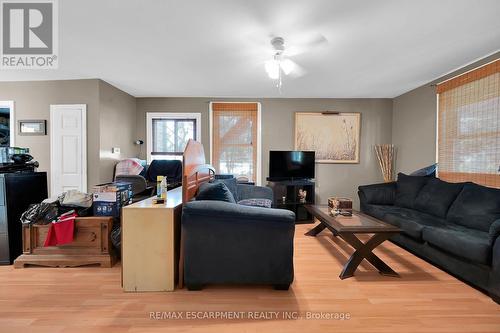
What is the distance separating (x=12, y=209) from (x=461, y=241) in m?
4.51

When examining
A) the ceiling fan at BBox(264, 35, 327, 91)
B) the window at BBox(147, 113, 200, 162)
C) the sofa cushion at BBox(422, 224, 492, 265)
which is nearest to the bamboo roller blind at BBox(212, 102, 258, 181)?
the window at BBox(147, 113, 200, 162)

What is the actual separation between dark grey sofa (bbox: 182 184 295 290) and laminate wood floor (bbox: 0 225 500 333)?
16 centimetres

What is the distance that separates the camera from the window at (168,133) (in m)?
4.59

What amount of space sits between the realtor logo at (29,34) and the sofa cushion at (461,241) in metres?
4.18

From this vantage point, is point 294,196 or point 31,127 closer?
point 31,127

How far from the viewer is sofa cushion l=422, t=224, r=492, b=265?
1836 mm

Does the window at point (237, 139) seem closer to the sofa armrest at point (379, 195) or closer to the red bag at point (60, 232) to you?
the sofa armrest at point (379, 195)

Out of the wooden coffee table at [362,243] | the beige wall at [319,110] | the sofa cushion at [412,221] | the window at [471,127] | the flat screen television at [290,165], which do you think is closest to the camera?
the wooden coffee table at [362,243]

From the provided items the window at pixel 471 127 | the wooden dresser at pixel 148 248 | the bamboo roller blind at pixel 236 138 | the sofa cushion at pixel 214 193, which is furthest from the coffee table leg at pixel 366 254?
the bamboo roller blind at pixel 236 138

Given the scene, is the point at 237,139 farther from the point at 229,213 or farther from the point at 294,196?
the point at 229,213

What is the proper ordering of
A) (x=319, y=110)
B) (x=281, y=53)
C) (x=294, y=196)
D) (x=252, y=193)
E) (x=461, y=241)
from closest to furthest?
(x=461, y=241) < (x=281, y=53) < (x=252, y=193) < (x=294, y=196) < (x=319, y=110)

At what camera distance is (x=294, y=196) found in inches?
163

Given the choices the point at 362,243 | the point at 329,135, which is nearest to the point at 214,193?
the point at 362,243

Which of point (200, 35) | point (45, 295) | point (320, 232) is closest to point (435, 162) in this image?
point (320, 232)
